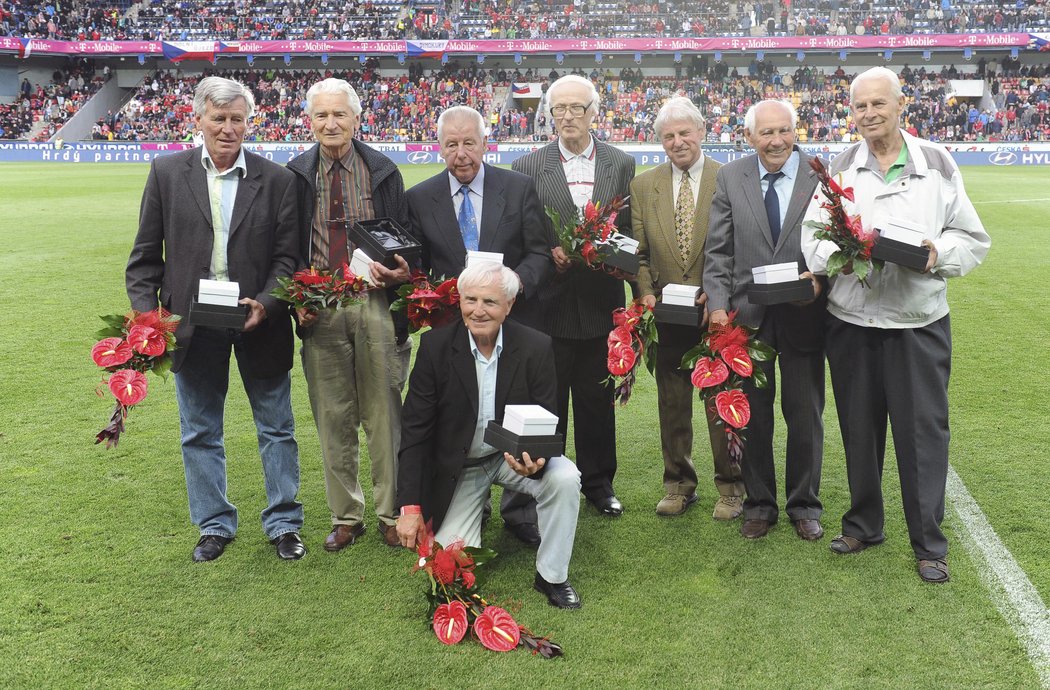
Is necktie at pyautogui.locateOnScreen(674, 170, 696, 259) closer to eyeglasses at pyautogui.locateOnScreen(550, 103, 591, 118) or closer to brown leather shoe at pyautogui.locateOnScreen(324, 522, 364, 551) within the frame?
eyeglasses at pyautogui.locateOnScreen(550, 103, 591, 118)

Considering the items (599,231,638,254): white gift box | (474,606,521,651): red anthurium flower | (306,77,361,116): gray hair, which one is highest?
(306,77,361,116): gray hair

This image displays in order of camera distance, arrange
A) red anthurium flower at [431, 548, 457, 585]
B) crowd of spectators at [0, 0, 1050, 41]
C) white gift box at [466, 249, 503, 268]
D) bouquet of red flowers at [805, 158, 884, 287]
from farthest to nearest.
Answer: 1. crowd of spectators at [0, 0, 1050, 41]
2. white gift box at [466, 249, 503, 268]
3. bouquet of red flowers at [805, 158, 884, 287]
4. red anthurium flower at [431, 548, 457, 585]

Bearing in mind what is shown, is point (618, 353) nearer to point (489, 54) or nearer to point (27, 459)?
point (27, 459)

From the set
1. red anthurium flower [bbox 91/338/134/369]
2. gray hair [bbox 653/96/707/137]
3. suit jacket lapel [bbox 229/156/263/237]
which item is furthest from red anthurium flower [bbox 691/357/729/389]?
red anthurium flower [bbox 91/338/134/369]

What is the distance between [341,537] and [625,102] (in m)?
36.8

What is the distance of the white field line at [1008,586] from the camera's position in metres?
3.35

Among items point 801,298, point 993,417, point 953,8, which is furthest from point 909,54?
point 801,298

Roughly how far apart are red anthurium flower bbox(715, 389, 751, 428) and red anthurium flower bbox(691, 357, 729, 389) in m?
0.08

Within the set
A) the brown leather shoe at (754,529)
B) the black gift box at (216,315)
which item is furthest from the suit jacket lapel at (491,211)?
the brown leather shoe at (754,529)

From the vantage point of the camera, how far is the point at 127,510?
4.73 metres

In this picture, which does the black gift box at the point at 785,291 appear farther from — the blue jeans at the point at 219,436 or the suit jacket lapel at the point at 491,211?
the blue jeans at the point at 219,436

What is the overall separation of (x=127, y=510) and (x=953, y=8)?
44837 mm

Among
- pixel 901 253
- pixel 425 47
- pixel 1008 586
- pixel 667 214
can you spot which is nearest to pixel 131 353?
pixel 667 214

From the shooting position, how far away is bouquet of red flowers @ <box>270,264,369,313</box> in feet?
12.9
